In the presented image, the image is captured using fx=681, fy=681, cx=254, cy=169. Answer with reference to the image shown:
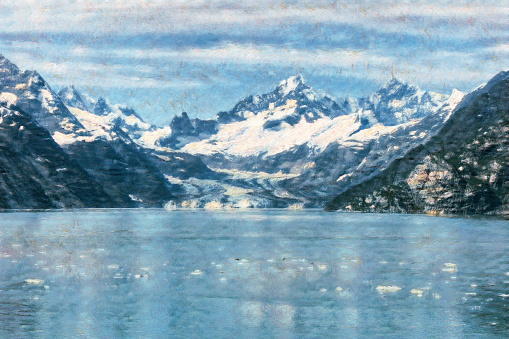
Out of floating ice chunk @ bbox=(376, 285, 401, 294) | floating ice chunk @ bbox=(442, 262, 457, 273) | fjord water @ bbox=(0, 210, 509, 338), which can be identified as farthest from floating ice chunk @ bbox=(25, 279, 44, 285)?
floating ice chunk @ bbox=(442, 262, 457, 273)

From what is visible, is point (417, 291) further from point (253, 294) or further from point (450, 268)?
point (450, 268)

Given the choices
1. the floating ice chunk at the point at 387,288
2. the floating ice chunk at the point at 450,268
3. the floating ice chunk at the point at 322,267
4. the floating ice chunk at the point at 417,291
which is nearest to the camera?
the floating ice chunk at the point at 417,291

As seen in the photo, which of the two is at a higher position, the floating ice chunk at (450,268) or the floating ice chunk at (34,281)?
the floating ice chunk at (34,281)

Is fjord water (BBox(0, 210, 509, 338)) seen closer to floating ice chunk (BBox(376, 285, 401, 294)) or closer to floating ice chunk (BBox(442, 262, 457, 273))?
floating ice chunk (BBox(442, 262, 457, 273))

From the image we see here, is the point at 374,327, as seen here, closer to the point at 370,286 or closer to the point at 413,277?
the point at 370,286

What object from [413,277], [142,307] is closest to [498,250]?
[413,277]

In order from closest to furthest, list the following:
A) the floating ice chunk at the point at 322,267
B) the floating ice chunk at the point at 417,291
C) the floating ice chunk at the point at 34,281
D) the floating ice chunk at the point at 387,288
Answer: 1. the floating ice chunk at the point at 417,291
2. the floating ice chunk at the point at 387,288
3. the floating ice chunk at the point at 34,281
4. the floating ice chunk at the point at 322,267

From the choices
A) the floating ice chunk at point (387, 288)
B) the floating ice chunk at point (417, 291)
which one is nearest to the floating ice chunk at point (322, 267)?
the floating ice chunk at point (387, 288)

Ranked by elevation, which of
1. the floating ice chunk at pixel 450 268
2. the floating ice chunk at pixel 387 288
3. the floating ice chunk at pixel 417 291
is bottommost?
the floating ice chunk at pixel 450 268

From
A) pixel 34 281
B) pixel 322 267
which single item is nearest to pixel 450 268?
pixel 322 267

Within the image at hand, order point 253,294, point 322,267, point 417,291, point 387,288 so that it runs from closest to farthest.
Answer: point 253,294 → point 417,291 → point 387,288 → point 322,267

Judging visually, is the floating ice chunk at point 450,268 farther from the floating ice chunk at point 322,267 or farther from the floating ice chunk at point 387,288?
the floating ice chunk at point 387,288
